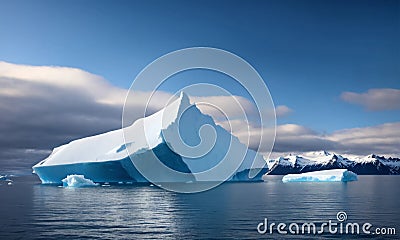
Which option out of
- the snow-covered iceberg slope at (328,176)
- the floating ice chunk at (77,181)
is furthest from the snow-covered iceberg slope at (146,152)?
the snow-covered iceberg slope at (328,176)

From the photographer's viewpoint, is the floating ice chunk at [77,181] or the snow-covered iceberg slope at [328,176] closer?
the floating ice chunk at [77,181]

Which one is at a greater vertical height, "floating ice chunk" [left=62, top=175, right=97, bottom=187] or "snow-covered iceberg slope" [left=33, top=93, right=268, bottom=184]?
"snow-covered iceberg slope" [left=33, top=93, right=268, bottom=184]

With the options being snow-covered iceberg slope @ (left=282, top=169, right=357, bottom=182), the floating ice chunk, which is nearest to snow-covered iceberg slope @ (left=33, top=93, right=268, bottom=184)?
the floating ice chunk

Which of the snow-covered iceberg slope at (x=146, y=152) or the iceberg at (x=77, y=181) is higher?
the snow-covered iceberg slope at (x=146, y=152)

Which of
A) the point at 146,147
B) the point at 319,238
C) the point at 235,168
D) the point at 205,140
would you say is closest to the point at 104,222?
the point at 319,238

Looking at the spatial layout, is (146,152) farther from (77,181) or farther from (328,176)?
(328,176)

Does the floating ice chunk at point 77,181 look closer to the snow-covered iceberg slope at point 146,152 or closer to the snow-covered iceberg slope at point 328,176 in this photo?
the snow-covered iceberg slope at point 146,152

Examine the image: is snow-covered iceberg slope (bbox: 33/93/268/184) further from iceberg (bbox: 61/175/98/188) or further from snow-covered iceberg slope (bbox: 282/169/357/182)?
snow-covered iceberg slope (bbox: 282/169/357/182)

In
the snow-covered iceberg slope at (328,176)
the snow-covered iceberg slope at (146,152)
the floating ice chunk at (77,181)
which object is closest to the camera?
the snow-covered iceberg slope at (146,152)

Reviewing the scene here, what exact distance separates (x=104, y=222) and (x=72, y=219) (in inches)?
127

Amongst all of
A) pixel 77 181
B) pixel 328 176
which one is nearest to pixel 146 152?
pixel 77 181

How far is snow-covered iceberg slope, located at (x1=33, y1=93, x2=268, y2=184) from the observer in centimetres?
6857

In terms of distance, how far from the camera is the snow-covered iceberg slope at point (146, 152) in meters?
68.6

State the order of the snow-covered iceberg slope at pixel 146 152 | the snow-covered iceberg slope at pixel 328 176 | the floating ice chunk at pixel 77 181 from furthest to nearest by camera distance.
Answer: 1. the snow-covered iceberg slope at pixel 328 176
2. the floating ice chunk at pixel 77 181
3. the snow-covered iceberg slope at pixel 146 152
